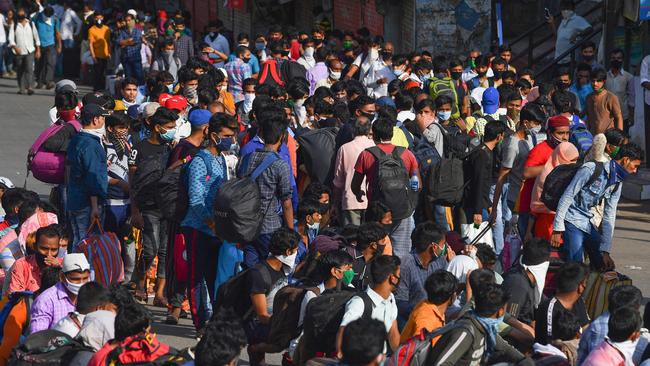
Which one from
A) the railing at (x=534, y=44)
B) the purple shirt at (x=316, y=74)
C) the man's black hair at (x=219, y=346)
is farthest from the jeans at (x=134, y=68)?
the man's black hair at (x=219, y=346)

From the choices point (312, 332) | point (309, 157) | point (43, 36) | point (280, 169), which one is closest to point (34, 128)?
point (43, 36)

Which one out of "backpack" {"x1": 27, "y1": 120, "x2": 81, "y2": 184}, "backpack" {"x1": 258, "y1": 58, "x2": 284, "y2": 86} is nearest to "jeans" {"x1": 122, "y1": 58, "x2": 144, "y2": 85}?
"backpack" {"x1": 258, "y1": 58, "x2": 284, "y2": 86}

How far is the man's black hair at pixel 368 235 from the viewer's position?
873cm

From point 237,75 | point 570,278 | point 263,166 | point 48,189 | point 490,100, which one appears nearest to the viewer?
point 570,278

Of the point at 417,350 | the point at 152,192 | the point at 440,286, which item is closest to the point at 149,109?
the point at 152,192

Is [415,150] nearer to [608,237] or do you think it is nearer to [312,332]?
[608,237]

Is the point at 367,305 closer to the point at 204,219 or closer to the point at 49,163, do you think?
the point at 204,219

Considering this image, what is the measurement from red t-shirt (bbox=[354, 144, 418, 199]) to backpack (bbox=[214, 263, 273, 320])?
2.00 meters

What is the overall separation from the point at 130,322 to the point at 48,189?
9.97m

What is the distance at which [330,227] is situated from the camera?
1006 cm

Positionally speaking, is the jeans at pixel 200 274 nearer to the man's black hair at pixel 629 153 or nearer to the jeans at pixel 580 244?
the jeans at pixel 580 244

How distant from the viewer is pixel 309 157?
11141 millimetres

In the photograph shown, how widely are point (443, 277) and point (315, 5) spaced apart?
20.0 meters

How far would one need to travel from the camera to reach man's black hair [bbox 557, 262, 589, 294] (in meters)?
7.85
